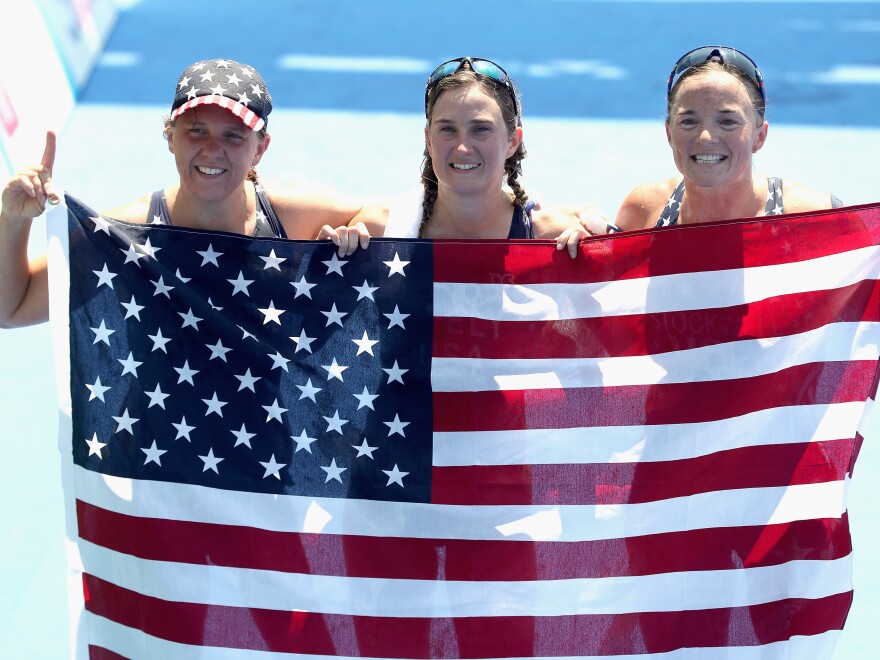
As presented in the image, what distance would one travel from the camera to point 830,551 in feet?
11.2

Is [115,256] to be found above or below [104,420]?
above

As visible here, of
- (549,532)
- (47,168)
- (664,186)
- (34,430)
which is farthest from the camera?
(34,430)

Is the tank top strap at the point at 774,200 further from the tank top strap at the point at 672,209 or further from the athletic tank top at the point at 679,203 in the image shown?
the tank top strap at the point at 672,209

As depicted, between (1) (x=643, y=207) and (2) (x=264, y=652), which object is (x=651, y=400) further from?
(2) (x=264, y=652)

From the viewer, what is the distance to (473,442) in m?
3.38

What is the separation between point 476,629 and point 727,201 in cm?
158

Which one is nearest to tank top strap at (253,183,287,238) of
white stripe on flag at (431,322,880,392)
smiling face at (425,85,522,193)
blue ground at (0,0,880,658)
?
smiling face at (425,85,522,193)

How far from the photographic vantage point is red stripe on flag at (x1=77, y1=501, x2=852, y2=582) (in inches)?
132

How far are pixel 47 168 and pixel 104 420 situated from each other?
76 centimetres

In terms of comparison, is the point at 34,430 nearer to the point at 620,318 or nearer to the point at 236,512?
the point at 236,512

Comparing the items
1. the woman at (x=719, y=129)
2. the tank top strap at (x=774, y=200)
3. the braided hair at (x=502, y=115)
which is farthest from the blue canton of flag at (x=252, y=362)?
the tank top strap at (x=774, y=200)

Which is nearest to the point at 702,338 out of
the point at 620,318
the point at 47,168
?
the point at 620,318

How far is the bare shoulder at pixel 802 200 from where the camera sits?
361cm

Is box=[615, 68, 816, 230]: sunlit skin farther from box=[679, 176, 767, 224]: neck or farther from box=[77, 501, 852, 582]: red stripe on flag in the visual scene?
box=[77, 501, 852, 582]: red stripe on flag
